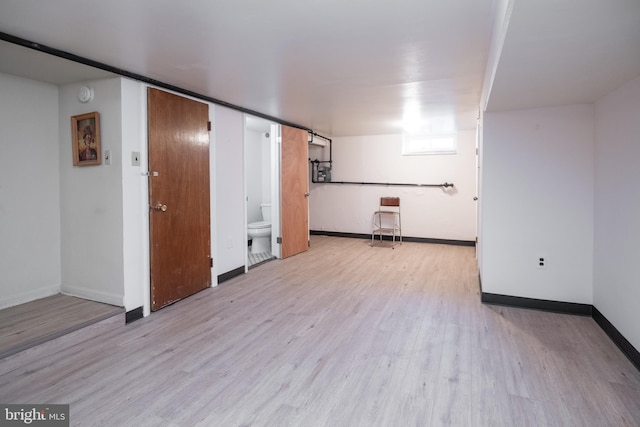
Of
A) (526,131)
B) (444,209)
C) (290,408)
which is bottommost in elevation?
(290,408)

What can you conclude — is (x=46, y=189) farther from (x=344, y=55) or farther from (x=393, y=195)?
(x=393, y=195)

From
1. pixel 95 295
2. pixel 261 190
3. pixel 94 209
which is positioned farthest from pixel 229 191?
pixel 261 190

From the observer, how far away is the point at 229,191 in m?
4.04

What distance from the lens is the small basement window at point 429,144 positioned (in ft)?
20.1

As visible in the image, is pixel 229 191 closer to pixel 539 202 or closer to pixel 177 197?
pixel 177 197

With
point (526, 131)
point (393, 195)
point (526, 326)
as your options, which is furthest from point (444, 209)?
point (526, 326)

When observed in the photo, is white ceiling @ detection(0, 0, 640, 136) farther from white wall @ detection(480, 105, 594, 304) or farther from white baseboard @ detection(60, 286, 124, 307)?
white baseboard @ detection(60, 286, 124, 307)

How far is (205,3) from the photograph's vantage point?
177cm

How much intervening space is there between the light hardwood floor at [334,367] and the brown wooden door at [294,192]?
74.5 inches

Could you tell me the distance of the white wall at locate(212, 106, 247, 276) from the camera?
387 cm

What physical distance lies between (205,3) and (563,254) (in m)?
3.32

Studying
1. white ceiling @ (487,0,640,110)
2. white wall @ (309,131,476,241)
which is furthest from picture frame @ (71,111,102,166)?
white wall @ (309,131,476,241)

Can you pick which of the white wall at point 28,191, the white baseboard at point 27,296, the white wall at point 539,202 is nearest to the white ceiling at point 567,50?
the white wall at point 539,202

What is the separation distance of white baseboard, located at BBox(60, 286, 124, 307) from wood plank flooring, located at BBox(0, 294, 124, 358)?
4 centimetres
